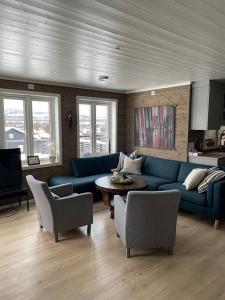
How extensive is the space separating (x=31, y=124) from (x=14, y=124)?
32 cm

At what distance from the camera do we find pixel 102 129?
5.87 meters

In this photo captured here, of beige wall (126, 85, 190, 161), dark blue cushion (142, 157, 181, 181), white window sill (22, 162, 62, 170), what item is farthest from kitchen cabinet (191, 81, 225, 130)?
white window sill (22, 162, 62, 170)

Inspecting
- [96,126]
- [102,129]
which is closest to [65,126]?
[96,126]

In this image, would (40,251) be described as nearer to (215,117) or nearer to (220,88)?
(215,117)

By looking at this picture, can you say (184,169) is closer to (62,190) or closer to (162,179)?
(162,179)

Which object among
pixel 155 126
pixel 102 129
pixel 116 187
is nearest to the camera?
pixel 116 187

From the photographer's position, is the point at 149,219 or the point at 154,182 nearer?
the point at 149,219

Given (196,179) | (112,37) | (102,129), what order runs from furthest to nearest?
(102,129), (196,179), (112,37)

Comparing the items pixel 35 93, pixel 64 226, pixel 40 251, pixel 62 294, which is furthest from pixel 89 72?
pixel 62 294

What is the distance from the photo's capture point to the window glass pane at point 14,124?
433 cm

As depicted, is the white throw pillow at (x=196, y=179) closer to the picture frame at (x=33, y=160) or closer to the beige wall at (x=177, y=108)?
the beige wall at (x=177, y=108)

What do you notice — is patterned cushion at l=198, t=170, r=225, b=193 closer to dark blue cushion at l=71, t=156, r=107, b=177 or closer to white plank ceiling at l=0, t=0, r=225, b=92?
white plank ceiling at l=0, t=0, r=225, b=92

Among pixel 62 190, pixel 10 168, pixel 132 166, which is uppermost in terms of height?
pixel 10 168

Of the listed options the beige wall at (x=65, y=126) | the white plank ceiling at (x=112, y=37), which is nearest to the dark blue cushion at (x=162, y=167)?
the beige wall at (x=65, y=126)
